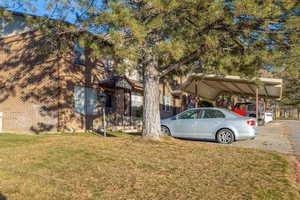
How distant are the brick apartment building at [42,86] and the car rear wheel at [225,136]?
784 cm

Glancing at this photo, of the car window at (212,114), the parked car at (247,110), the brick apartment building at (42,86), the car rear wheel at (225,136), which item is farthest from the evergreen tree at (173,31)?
the parked car at (247,110)

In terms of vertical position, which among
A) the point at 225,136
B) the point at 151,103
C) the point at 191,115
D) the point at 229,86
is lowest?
the point at 225,136

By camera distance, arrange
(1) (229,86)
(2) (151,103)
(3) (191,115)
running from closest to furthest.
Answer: (2) (151,103), (3) (191,115), (1) (229,86)

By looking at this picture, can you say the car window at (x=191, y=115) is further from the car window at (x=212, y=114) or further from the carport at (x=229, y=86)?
the carport at (x=229, y=86)

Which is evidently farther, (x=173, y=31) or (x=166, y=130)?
(x=166, y=130)

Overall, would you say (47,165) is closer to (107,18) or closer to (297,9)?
(107,18)

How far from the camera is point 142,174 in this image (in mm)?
5426

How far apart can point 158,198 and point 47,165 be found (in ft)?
10.0

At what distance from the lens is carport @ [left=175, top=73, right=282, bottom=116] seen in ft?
48.9

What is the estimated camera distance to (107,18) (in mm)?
7180

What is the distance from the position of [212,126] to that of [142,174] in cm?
605

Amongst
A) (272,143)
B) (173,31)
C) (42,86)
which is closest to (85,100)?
(42,86)

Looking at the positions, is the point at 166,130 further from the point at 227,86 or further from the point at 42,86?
the point at 227,86

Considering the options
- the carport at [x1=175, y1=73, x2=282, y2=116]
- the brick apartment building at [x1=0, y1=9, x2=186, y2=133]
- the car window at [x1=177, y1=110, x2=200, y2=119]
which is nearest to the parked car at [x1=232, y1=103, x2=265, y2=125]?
the carport at [x1=175, y1=73, x2=282, y2=116]
